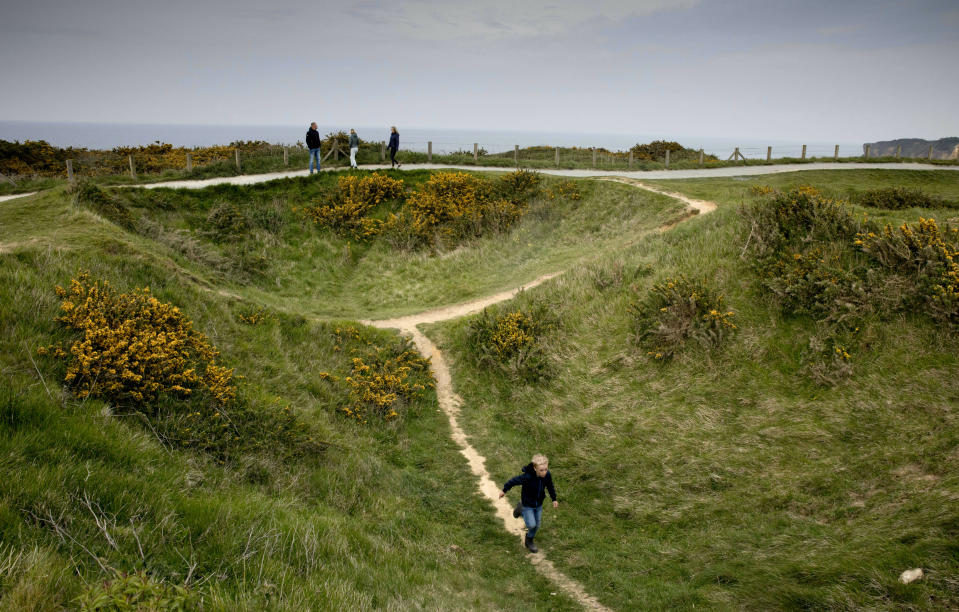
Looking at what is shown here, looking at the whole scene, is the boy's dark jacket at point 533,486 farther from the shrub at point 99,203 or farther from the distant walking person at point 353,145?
the distant walking person at point 353,145

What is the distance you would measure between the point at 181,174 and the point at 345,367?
1974cm

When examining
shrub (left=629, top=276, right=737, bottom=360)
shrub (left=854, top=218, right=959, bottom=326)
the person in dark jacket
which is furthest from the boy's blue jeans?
A: shrub (left=854, top=218, right=959, bottom=326)

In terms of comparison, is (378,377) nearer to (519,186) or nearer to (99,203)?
(99,203)

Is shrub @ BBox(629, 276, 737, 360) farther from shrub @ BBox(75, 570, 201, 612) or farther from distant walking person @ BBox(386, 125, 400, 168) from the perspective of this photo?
distant walking person @ BBox(386, 125, 400, 168)

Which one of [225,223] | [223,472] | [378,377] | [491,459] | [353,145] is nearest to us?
[223,472]

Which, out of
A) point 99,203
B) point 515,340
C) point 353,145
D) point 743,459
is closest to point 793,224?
point 743,459

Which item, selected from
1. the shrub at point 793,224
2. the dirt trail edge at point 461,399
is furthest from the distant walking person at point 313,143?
the shrub at point 793,224

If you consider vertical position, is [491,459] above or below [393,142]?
below

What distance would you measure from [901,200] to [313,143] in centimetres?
2707

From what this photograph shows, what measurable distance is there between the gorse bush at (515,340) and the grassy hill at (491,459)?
0.27 m

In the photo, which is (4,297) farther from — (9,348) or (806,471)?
(806,471)

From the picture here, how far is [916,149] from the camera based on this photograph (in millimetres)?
39875

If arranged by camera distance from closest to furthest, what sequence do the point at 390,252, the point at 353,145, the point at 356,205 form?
the point at 390,252 < the point at 356,205 < the point at 353,145

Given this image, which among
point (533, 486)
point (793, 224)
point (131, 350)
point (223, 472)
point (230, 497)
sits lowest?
point (533, 486)
